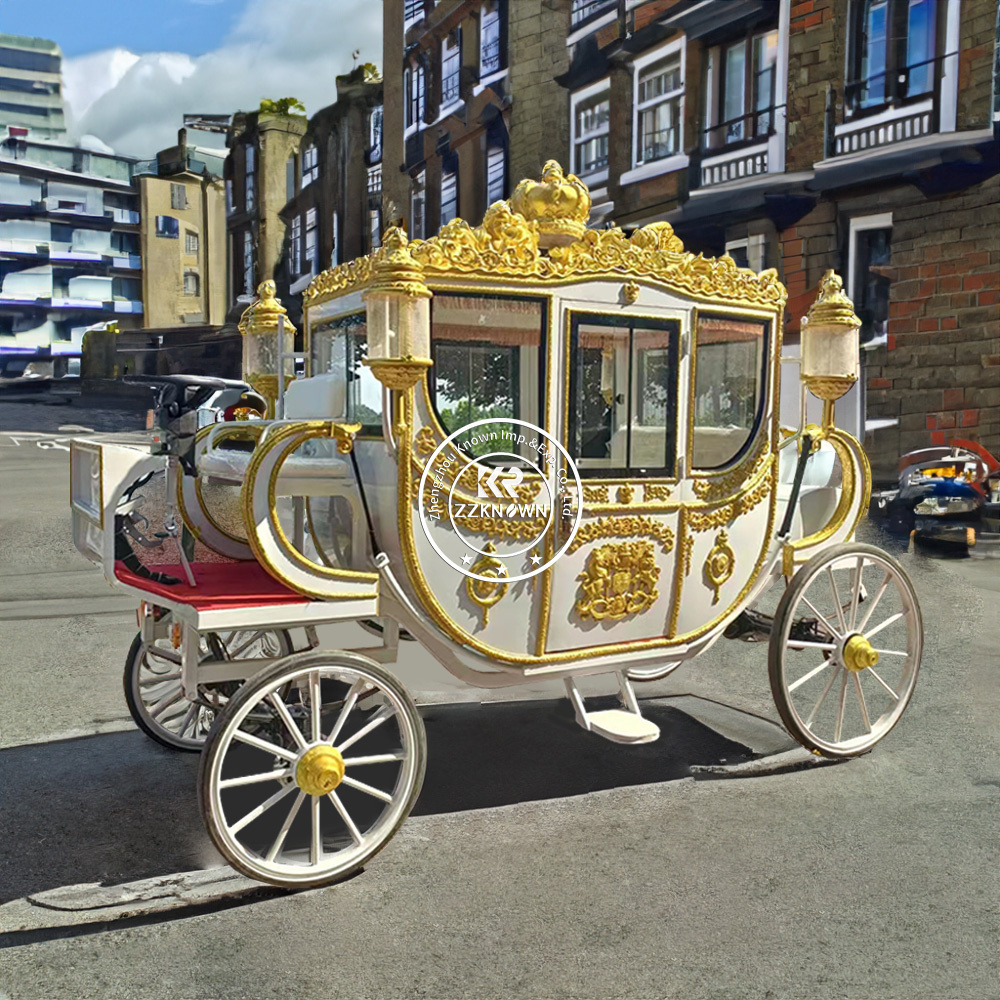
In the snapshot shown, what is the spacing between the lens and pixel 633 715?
15.2 ft

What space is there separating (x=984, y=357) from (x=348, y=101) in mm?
19385

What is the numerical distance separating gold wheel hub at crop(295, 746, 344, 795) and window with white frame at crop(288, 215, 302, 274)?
27957mm

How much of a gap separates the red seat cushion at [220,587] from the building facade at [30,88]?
2149 inches

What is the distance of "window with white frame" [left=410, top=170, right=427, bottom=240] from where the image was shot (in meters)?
22.4

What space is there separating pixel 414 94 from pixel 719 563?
2045cm

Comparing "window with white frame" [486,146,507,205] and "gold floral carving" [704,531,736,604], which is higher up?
"window with white frame" [486,146,507,205]

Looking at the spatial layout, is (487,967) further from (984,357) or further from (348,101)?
(348,101)

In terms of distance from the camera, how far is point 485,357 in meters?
4.15

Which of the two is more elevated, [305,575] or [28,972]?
[305,575]

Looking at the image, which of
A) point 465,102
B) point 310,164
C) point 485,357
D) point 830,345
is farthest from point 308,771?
point 310,164

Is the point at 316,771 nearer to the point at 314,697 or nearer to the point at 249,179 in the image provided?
the point at 314,697

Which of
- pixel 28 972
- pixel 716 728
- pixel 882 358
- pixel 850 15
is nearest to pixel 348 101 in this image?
pixel 850 15

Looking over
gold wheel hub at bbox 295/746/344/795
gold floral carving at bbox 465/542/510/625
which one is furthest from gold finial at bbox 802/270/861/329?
gold wheel hub at bbox 295/746/344/795

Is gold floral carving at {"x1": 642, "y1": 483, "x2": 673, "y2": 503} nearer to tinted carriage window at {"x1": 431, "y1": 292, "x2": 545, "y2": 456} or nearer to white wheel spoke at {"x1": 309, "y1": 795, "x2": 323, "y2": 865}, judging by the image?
tinted carriage window at {"x1": 431, "y1": 292, "x2": 545, "y2": 456}
